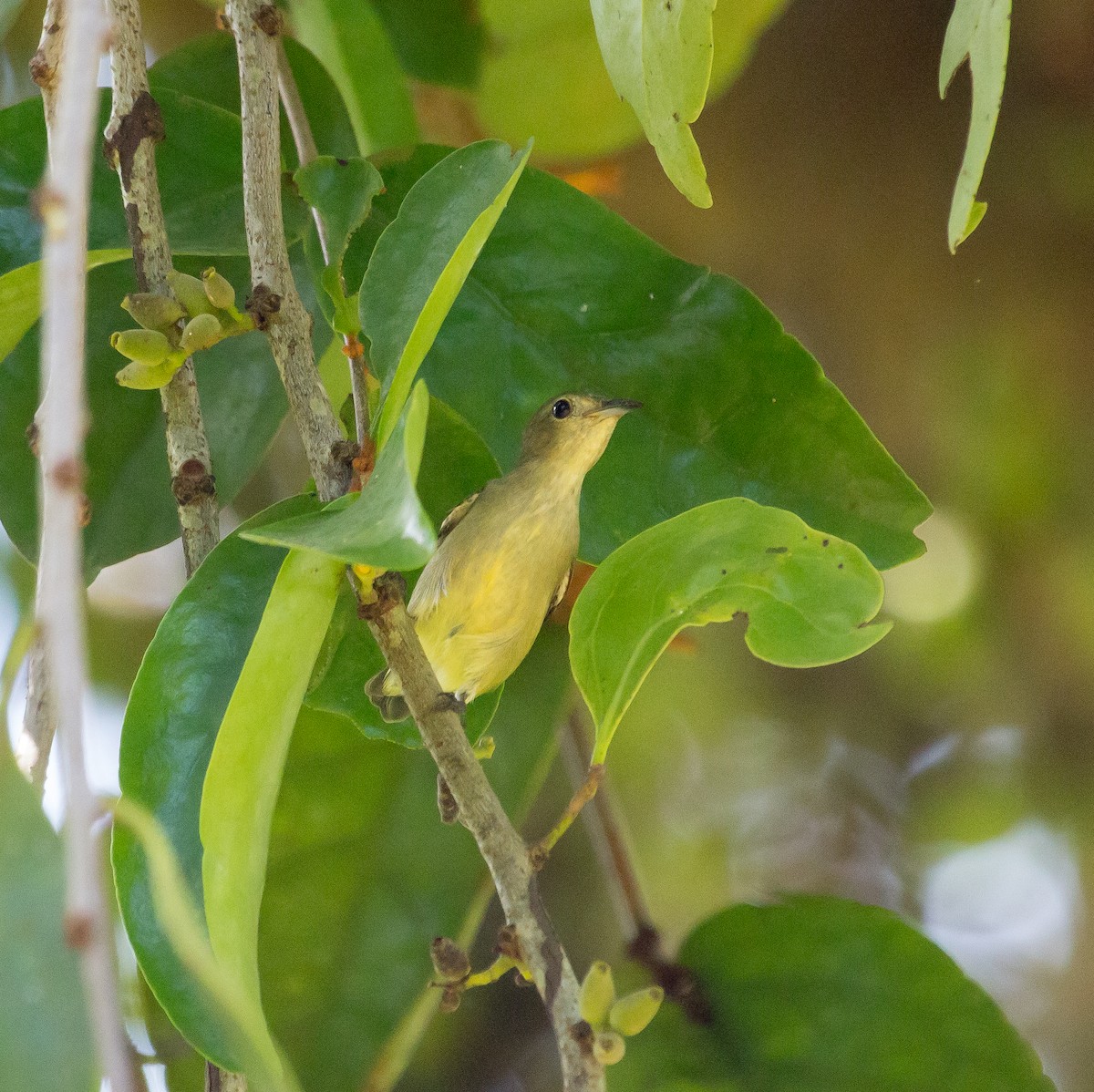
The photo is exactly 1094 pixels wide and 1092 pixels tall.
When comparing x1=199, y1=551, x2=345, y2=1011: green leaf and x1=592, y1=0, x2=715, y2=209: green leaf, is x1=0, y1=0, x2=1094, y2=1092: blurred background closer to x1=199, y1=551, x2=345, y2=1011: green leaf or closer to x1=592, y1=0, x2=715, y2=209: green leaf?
x1=592, y1=0, x2=715, y2=209: green leaf

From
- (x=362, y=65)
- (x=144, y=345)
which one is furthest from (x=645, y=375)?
(x=362, y=65)

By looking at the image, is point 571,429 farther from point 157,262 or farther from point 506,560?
point 157,262

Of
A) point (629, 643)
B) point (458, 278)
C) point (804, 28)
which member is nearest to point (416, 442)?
point (458, 278)

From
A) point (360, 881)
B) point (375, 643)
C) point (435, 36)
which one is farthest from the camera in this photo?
point (435, 36)

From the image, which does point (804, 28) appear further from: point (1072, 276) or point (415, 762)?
point (415, 762)

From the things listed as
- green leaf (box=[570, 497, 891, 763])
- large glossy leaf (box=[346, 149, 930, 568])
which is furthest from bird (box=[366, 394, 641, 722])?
green leaf (box=[570, 497, 891, 763])

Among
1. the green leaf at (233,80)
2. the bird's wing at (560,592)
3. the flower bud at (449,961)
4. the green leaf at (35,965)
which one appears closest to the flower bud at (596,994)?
the flower bud at (449,961)
